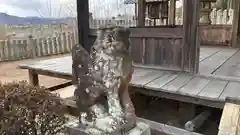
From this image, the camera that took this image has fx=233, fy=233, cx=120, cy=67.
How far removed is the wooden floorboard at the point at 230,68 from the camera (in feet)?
10.3

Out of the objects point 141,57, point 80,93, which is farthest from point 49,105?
point 141,57

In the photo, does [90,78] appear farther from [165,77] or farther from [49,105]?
[165,77]

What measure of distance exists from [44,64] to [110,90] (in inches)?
114

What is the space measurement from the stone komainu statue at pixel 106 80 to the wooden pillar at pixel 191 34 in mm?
1708

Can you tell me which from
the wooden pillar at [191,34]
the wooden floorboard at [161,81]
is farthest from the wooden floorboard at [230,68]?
the wooden floorboard at [161,81]

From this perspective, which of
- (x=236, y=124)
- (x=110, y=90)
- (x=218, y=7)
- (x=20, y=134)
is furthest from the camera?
(x=218, y=7)

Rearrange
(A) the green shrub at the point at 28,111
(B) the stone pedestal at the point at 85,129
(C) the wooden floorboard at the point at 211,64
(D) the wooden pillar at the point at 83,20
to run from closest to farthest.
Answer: (B) the stone pedestal at the point at 85,129 → (A) the green shrub at the point at 28,111 → (C) the wooden floorboard at the point at 211,64 → (D) the wooden pillar at the point at 83,20

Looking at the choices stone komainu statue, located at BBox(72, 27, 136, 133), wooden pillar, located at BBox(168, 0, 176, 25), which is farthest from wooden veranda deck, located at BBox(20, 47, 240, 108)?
wooden pillar, located at BBox(168, 0, 176, 25)

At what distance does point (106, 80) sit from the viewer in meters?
1.52

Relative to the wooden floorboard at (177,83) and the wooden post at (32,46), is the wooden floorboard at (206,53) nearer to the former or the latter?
the wooden floorboard at (177,83)

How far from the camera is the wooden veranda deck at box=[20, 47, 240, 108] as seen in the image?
2.40m

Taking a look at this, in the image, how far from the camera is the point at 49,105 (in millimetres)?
2088

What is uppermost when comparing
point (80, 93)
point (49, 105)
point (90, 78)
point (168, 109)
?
point (90, 78)

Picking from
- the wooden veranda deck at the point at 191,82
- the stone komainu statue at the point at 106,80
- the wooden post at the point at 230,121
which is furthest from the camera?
the wooden veranda deck at the point at 191,82
